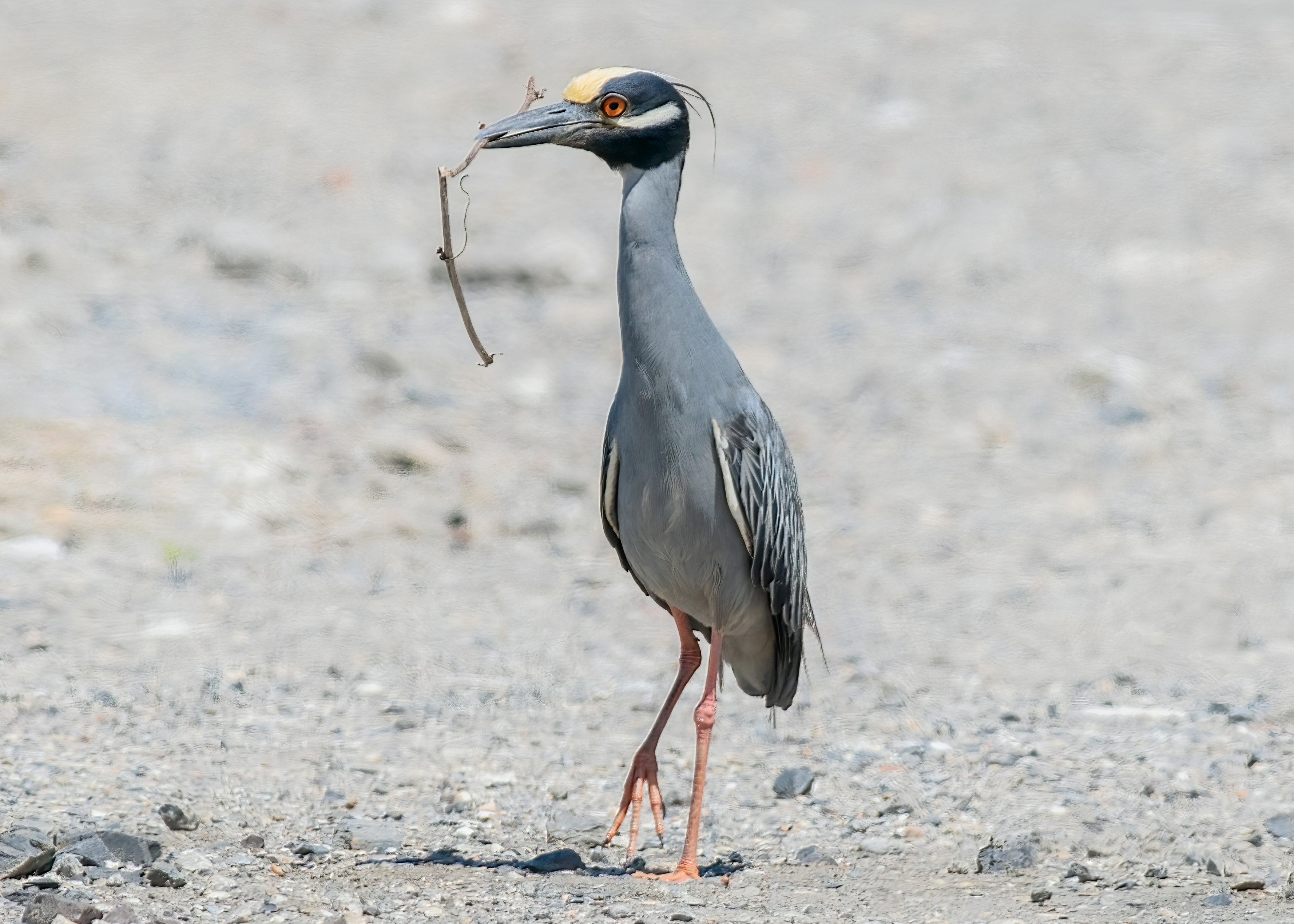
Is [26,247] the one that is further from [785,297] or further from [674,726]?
[674,726]

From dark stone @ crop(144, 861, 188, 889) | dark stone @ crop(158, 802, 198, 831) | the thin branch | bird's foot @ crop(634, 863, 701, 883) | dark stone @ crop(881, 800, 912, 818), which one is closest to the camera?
dark stone @ crop(144, 861, 188, 889)

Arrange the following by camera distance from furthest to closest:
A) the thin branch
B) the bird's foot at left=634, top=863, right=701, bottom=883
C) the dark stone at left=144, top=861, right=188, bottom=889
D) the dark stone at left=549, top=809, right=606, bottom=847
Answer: the dark stone at left=549, top=809, right=606, bottom=847 < the bird's foot at left=634, top=863, right=701, bottom=883 < the thin branch < the dark stone at left=144, top=861, right=188, bottom=889

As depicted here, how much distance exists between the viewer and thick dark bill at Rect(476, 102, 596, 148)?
5301 mm

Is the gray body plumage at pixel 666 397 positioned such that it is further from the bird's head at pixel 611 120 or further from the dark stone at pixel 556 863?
the dark stone at pixel 556 863

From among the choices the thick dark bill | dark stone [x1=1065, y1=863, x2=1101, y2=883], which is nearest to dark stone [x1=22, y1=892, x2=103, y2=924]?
the thick dark bill

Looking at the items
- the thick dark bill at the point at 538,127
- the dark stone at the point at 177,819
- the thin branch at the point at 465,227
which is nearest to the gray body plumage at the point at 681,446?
the thick dark bill at the point at 538,127

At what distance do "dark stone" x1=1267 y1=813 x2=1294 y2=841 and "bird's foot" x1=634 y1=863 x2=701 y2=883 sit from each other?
2.05 metres

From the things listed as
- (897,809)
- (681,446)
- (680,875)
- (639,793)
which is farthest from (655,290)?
(897,809)

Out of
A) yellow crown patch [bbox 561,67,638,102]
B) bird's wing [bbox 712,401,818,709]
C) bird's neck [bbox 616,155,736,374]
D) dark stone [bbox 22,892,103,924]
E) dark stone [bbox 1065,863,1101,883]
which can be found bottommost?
dark stone [bbox 1065,863,1101,883]

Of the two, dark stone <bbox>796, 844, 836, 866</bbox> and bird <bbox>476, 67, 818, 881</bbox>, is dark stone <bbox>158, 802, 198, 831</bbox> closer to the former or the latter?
bird <bbox>476, 67, 818, 881</bbox>

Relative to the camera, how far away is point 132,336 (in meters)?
11.1

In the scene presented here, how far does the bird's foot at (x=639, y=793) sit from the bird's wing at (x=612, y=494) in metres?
0.58

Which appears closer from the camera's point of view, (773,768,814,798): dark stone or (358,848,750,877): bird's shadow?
(358,848,750,877): bird's shadow

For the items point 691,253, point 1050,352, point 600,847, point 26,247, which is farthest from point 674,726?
point 26,247
